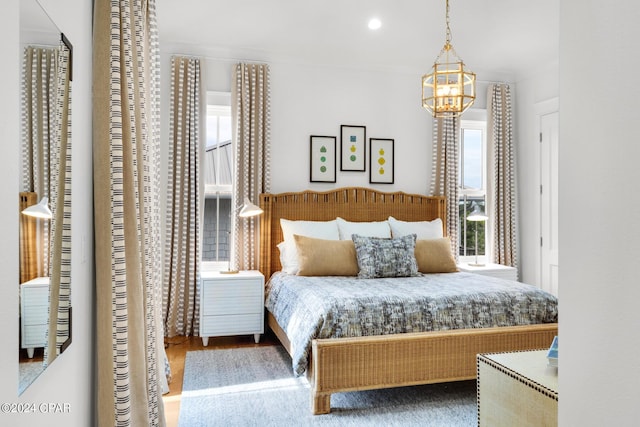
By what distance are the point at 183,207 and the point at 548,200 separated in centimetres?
384

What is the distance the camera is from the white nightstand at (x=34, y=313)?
1.07m

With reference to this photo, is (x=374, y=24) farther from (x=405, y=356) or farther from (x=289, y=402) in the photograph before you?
(x=289, y=402)

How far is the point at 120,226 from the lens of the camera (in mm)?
1908

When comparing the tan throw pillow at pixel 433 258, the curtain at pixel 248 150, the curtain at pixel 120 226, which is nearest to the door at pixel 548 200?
the tan throw pillow at pixel 433 258

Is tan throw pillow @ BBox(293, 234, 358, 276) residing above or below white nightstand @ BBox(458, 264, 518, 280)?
above

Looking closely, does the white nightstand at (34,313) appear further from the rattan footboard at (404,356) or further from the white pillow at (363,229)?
the white pillow at (363,229)

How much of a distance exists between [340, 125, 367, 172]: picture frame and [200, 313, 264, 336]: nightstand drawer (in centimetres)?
184

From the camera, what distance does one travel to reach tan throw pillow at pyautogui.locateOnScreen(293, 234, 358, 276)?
13.1 ft

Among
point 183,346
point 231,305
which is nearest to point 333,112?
point 231,305

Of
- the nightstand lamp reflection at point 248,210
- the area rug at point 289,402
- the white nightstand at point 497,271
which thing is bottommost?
the area rug at point 289,402

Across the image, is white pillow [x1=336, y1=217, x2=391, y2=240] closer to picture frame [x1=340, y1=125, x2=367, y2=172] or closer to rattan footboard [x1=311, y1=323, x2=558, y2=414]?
picture frame [x1=340, y1=125, x2=367, y2=172]

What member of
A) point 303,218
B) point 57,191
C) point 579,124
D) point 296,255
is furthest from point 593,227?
point 303,218

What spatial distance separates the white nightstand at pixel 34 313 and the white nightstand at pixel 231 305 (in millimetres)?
2827

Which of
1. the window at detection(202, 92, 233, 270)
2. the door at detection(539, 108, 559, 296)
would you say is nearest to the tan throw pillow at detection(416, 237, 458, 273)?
the door at detection(539, 108, 559, 296)
